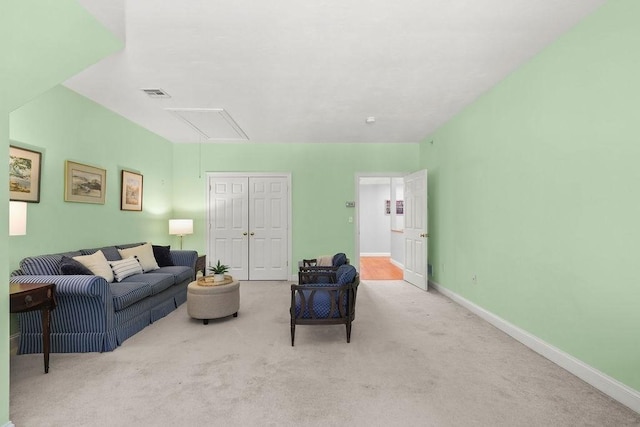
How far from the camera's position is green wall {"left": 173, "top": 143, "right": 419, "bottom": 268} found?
6598 millimetres

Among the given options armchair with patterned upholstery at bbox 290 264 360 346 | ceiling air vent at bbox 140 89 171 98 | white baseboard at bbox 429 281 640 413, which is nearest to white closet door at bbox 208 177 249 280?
ceiling air vent at bbox 140 89 171 98

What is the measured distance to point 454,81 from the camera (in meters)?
3.69

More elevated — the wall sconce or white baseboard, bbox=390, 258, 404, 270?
the wall sconce

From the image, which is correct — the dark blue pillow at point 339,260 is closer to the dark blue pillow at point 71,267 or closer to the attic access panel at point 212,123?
the attic access panel at point 212,123

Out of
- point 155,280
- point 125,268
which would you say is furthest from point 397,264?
point 125,268

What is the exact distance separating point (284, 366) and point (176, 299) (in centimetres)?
252

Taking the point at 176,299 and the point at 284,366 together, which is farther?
the point at 176,299

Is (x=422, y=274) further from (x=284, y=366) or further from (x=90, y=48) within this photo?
(x=90, y=48)

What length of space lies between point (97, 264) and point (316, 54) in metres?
3.31

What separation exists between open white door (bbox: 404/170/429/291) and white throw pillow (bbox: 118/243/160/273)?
434cm

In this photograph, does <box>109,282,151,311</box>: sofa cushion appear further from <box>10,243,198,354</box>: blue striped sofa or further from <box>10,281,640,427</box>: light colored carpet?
<box>10,281,640,427</box>: light colored carpet

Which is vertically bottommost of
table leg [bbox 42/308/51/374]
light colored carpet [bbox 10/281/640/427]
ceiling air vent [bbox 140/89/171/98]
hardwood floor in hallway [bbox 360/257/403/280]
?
light colored carpet [bbox 10/281/640/427]

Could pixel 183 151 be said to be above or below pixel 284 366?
above

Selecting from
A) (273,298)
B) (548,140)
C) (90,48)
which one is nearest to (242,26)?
(90,48)
